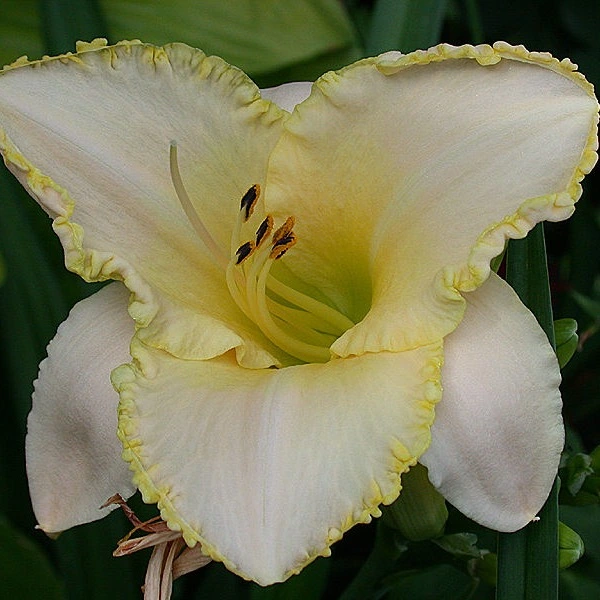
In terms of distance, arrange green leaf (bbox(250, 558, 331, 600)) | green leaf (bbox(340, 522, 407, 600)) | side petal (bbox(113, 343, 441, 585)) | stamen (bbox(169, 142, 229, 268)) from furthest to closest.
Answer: green leaf (bbox(250, 558, 331, 600)) → green leaf (bbox(340, 522, 407, 600)) → stamen (bbox(169, 142, 229, 268)) → side petal (bbox(113, 343, 441, 585))

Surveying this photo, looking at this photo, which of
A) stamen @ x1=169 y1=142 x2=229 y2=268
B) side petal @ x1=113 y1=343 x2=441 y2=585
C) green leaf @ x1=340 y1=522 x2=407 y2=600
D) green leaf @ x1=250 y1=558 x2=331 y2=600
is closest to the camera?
side petal @ x1=113 y1=343 x2=441 y2=585

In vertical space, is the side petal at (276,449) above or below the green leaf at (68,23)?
below

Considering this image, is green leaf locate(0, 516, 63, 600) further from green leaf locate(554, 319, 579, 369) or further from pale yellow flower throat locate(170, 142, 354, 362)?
green leaf locate(554, 319, 579, 369)

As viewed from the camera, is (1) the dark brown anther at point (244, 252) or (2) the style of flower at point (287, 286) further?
(1) the dark brown anther at point (244, 252)

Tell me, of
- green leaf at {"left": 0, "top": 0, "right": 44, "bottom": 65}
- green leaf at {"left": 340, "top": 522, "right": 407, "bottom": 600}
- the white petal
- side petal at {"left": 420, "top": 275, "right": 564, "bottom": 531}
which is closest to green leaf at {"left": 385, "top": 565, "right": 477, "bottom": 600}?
green leaf at {"left": 340, "top": 522, "right": 407, "bottom": 600}

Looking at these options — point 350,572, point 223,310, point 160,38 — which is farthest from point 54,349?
point 160,38

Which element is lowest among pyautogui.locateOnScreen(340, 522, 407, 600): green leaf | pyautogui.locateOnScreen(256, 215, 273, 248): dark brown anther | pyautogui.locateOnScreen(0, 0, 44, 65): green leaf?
pyautogui.locateOnScreen(340, 522, 407, 600): green leaf

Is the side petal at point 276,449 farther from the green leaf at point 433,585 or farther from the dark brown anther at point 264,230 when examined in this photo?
the green leaf at point 433,585

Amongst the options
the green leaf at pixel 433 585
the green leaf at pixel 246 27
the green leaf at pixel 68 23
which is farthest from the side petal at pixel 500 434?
the green leaf at pixel 246 27
